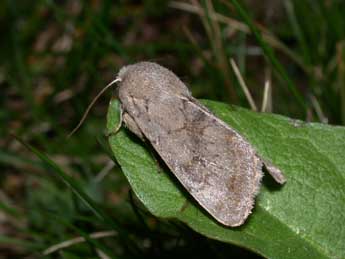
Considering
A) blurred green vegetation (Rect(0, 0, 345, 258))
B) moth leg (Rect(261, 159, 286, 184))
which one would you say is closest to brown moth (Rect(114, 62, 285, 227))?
moth leg (Rect(261, 159, 286, 184))

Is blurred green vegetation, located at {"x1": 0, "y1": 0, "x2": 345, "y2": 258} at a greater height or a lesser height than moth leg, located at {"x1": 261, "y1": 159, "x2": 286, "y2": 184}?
lesser

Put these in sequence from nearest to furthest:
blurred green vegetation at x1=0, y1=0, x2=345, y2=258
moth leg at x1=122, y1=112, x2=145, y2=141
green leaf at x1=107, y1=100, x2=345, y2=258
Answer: green leaf at x1=107, y1=100, x2=345, y2=258, moth leg at x1=122, y1=112, x2=145, y2=141, blurred green vegetation at x1=0, y1=0, x2=345, y2=258

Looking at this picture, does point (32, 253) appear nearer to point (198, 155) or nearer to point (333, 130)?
point (198, 155)

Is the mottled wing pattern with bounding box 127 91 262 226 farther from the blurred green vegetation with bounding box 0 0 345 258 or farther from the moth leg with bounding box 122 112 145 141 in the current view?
the blurred green vegetation with bounding box 0 0 345 258

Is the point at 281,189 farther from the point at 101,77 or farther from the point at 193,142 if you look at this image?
the point at 101,77

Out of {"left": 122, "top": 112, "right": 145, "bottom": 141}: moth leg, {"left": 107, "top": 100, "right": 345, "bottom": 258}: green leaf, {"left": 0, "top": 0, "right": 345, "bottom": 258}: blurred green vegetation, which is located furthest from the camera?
{"left": 0, "top": 0, "right": 345, "bottom": 258}: blurred green vegetation

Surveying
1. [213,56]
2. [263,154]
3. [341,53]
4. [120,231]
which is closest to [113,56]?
[213,56]

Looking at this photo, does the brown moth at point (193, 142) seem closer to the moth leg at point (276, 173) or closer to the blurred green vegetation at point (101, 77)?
the moth leg at point (276, 173)
